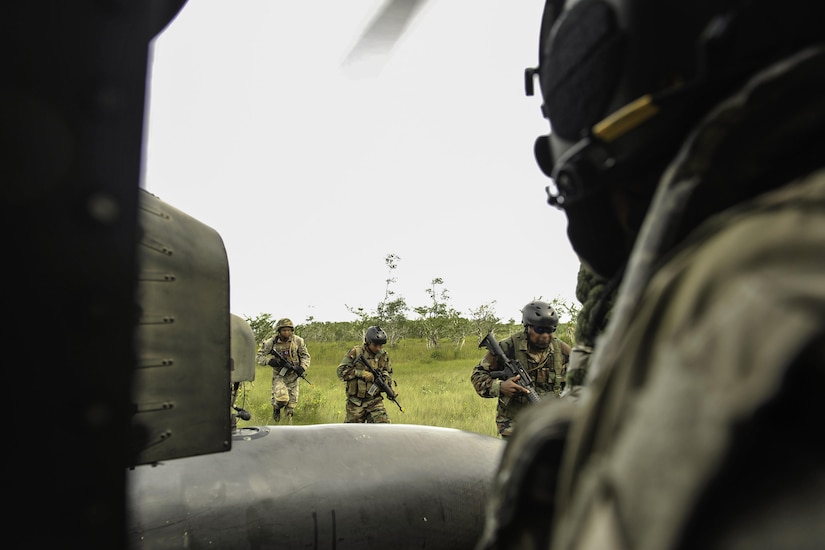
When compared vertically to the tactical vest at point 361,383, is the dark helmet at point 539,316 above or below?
above

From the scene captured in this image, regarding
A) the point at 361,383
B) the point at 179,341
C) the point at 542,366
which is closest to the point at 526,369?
the point at 542,366

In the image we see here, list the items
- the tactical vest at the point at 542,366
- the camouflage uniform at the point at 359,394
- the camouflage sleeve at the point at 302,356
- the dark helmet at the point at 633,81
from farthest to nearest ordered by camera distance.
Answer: the camouflage sleeve at the point at 302,356 < the camouflage uniform at the point at 359,394 < the tactical vest at the point at 542,366 < the dark helmet at the point at 633,81

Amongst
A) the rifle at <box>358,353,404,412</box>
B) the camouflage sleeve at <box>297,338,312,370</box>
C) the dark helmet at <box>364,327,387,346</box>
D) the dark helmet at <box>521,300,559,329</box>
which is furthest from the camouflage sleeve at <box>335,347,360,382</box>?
the dark helmet at <box>521,300,559,329</box>

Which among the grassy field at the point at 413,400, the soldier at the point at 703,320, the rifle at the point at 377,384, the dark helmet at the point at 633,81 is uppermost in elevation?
the dark helmet at the point at 633,81

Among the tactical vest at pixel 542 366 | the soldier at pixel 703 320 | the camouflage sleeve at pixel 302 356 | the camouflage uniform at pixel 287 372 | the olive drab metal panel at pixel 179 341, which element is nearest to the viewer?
the soldier at pixel 703 320

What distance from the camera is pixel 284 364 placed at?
35.7 ft

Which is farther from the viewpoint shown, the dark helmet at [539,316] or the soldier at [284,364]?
the soldier at [284,364]

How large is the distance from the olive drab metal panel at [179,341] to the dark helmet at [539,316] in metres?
4.64

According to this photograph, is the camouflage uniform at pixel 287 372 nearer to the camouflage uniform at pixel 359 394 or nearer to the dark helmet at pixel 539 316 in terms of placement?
the camouflage uniform at pixel 359 394

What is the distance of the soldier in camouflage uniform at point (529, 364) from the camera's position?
20.7 ft

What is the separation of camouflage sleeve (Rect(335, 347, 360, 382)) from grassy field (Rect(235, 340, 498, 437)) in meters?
2.09

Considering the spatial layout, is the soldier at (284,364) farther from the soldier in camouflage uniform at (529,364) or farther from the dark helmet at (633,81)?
the dark helmet at (633,81)

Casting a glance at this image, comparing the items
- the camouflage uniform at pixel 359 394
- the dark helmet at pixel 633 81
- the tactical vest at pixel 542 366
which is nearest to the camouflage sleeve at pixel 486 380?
the tactical vest at pixel 542 366

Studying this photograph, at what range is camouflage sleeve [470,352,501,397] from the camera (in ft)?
20.9
